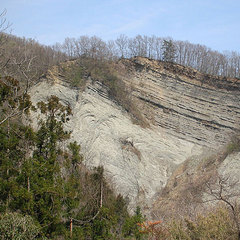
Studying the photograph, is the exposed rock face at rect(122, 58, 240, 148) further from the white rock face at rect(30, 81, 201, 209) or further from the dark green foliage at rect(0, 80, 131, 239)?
the dark green foliage at rect(0, 80, 131, 239)

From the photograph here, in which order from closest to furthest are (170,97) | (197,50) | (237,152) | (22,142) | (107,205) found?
(22,142), (107,205), (237,152), (170,97), (197,50)

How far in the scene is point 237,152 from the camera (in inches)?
1147

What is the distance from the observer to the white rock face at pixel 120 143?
2694 centimetres

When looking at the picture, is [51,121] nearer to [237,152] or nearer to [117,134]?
[117,134]

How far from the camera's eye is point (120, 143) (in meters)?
29.2

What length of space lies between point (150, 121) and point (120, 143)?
243 inches

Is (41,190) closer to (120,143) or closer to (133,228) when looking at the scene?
(133,228)

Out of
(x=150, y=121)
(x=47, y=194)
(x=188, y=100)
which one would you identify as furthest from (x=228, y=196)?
(x=188, y=100)

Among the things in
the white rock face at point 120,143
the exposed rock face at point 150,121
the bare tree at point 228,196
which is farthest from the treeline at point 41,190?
the white rock face at point 120,143

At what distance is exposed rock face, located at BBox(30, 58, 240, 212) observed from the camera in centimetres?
2756

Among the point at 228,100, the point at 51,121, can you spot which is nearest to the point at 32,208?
the point at 51,121

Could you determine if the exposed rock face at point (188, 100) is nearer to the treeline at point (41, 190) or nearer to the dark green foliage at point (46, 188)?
the treeline at point (41, 190)

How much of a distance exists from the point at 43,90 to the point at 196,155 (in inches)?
637

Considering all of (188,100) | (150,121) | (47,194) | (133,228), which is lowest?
(133,228)
